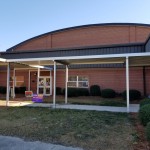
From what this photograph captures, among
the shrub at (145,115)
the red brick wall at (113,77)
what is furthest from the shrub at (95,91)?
the shrub at (145,115)

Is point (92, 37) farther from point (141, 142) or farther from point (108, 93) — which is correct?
point (141, 142)

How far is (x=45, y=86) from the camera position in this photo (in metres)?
22.4

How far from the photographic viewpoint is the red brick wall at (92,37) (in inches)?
977

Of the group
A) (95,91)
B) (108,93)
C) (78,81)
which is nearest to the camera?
(108,93)

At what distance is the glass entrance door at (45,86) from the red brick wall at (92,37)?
720 centimetres

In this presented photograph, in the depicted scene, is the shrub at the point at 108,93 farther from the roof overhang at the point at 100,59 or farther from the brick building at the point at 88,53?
the roof overhang at the point at 100,59

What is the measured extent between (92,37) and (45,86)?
32.2 ft

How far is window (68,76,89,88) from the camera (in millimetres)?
21312

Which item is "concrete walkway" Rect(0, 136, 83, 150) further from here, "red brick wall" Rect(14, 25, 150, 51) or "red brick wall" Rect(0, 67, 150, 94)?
"red brick wall" Rect(14, 25, 150, 51)

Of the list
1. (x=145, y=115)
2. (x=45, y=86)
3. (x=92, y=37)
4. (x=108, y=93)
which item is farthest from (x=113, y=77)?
(x=145, y=115)

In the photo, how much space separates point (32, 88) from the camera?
77.0ft

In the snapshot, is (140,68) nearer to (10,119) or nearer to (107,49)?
(107,49)

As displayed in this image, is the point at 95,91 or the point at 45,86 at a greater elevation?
the point at 45,86

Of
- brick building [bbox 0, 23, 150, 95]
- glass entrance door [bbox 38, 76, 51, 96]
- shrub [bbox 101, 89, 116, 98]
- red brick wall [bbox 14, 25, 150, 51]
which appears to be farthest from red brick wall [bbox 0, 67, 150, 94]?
red brick wall [bbox 14, 25, 150, 51]
